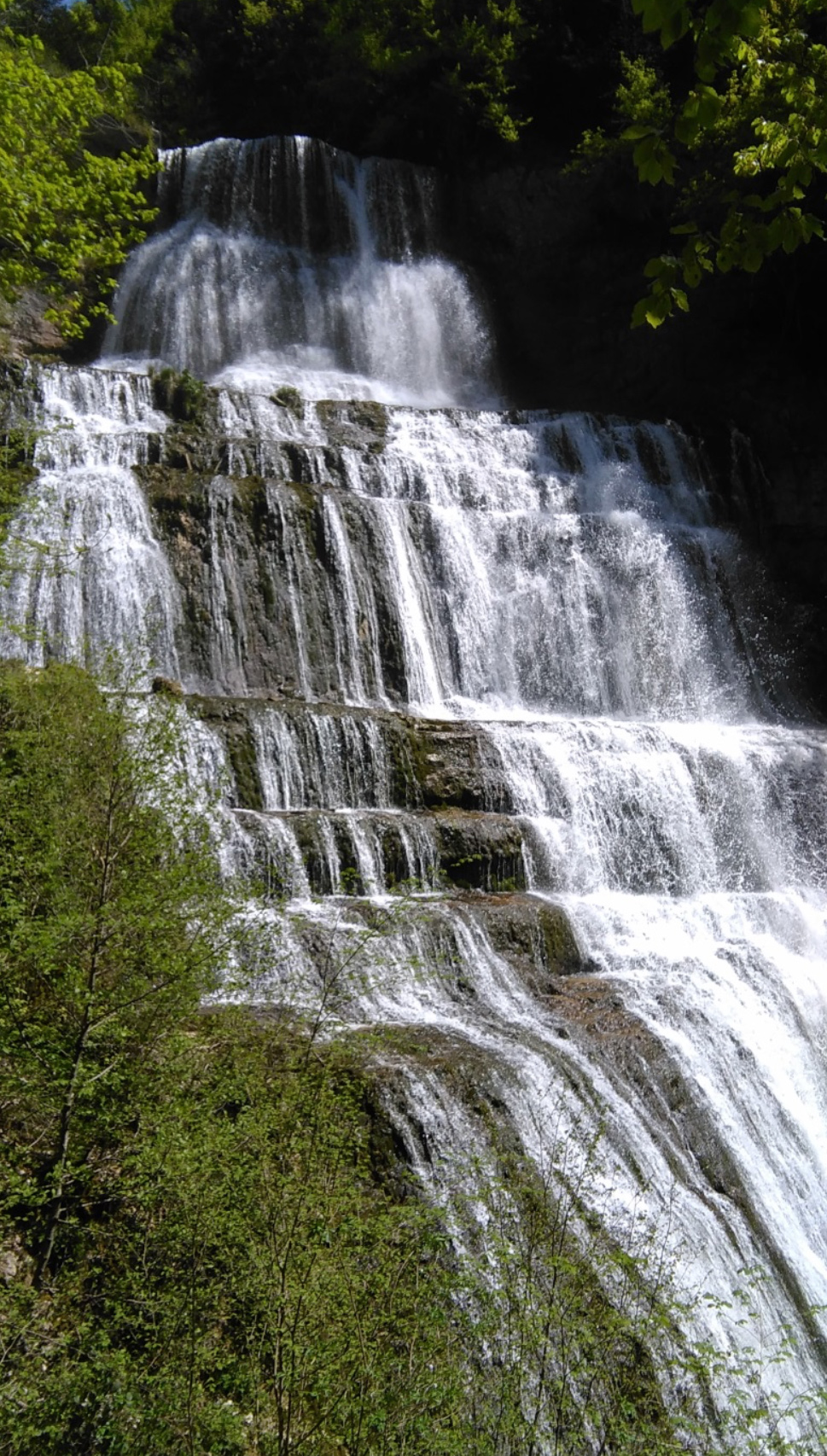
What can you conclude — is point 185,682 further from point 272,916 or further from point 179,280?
point 179,280

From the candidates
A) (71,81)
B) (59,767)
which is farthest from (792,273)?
(59,767)

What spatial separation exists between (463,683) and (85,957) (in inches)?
448

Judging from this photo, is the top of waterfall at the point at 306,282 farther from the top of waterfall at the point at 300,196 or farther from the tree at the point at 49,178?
the tree at the point at 49,178

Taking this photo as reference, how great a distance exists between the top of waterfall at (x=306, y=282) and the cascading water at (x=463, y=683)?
3.1 inches


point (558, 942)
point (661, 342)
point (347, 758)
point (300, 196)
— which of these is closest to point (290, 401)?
point (300, 196)

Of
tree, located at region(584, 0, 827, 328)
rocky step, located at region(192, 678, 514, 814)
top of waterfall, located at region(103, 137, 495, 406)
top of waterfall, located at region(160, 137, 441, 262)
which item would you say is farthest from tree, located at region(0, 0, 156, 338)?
top of waterfall, located at region(160, 137, 441, 262)

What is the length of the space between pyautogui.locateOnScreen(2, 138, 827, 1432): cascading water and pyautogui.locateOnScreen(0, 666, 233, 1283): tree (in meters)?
1.31

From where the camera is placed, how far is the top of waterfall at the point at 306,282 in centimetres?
2192

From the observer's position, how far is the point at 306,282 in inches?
920

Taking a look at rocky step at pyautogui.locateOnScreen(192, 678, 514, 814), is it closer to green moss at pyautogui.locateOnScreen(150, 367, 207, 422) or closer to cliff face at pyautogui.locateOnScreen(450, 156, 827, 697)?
green moss at pyautogui.locateOnScreen(150, 367, 207, 422)

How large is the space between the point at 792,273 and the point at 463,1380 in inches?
894

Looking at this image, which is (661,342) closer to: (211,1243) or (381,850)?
(381,850)

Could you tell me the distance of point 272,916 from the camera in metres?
8.69

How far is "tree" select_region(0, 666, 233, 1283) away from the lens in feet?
A: 14.3
